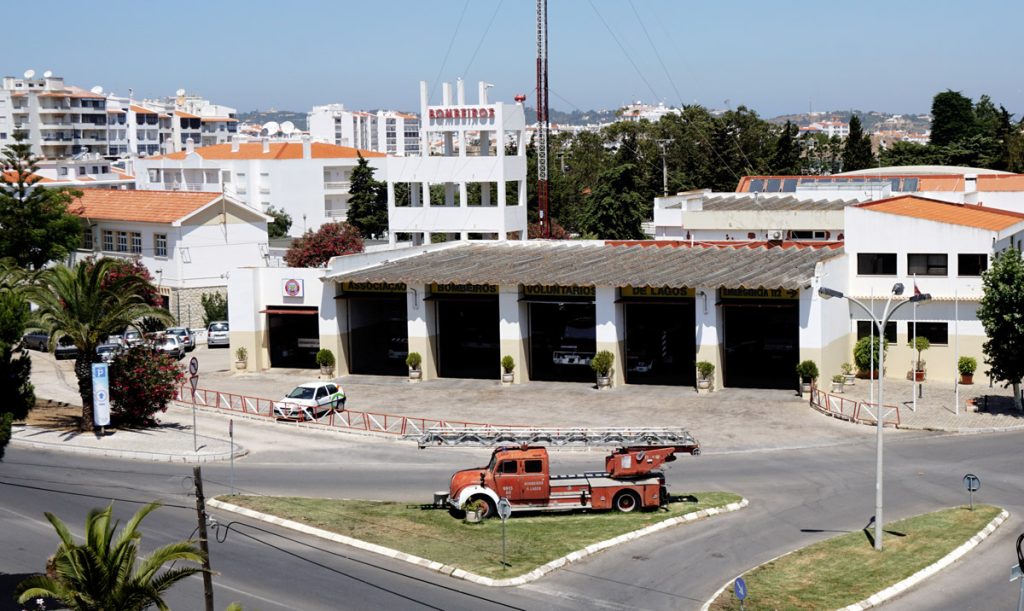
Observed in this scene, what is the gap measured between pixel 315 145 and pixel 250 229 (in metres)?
53.8

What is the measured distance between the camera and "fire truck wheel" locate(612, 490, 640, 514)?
36.2 metres

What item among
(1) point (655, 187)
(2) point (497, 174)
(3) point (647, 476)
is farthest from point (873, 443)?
(1) point (655, 187)

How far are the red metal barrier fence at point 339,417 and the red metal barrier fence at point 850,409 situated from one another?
13.1 m

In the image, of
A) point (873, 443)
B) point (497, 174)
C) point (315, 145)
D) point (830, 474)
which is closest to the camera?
point (830, 474)

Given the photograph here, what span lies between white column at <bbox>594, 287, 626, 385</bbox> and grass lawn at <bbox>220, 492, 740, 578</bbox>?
60.4 feet

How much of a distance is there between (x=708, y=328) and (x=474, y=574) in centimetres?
2662

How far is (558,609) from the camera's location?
28297 mm

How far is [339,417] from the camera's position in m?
51.1

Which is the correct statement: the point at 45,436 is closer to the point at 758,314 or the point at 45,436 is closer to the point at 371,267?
the point at 371,267

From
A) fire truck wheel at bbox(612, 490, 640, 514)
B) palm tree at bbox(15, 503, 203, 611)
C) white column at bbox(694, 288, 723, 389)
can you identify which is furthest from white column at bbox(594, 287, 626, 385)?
palm tree at bbox(15, 503, 203, 611)

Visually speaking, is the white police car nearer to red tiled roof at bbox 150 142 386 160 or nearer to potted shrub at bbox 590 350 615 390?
potted shrub at bbox 590 350 615 390

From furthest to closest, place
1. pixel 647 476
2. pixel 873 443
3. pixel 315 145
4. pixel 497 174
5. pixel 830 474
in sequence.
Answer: pixel 315 145 < pixel 497 174 < pixel 873 443 < pixel 830 474 < pixel 647 476

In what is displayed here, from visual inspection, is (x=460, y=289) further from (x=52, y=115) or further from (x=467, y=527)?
(x=52, y=115)

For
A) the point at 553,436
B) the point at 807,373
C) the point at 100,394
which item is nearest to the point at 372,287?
the point at 100,394
